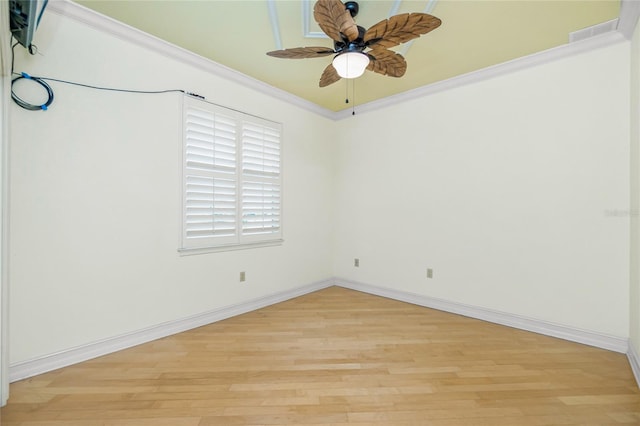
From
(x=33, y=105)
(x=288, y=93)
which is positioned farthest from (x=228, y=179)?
(x=33, y=105)

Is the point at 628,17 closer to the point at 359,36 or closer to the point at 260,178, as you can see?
the point at 359,36

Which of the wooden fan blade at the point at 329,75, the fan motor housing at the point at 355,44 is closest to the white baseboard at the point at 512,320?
the wooden fan blade at the point at 329,75

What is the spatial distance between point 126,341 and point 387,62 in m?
3.22

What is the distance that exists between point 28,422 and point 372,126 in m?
4.24

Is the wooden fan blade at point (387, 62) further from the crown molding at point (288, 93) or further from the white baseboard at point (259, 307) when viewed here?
the white baseboard at point (259, 307)

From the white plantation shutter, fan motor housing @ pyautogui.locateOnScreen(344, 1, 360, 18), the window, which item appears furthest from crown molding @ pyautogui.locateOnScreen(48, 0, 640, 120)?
fan motor housing @ pyautogui.locateOnScreen(344, 1, 360, 18)

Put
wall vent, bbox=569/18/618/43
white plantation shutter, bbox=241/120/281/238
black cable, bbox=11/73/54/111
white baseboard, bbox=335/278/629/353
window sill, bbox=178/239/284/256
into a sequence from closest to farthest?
1. black cable, bbox=11/73/54/111
2. wall vent, bbox=569/18/618/43
3. white baseboard, bbox=335/278/629/353
4. window sill, bbox=178/239/284/256
5. white plantation shutter, bbox=241/120/281/238

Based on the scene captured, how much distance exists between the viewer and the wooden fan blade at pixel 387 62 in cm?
210

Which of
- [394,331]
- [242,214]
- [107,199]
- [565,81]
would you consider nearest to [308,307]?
[394,331]

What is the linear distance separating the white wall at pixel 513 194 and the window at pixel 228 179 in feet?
4.69

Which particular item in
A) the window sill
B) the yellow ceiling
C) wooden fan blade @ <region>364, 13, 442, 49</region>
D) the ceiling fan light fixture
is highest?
the yellow ceiling

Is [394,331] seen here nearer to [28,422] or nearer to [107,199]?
[28,422]

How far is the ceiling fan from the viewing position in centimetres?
A: 168

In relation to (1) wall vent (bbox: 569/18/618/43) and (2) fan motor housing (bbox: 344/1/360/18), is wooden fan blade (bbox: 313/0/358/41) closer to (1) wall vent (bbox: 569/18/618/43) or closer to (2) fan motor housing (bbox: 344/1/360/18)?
(2) fan motor housing (bbox: 344/1/360/18)
